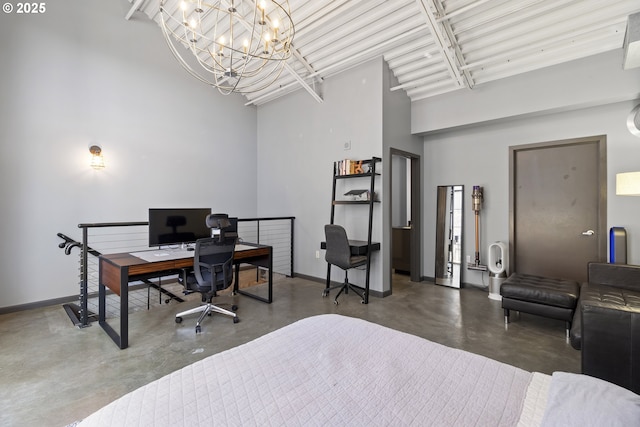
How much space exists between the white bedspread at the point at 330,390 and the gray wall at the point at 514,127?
3.70 meters

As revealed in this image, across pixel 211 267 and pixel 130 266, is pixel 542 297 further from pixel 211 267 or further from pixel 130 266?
pixel 130 266

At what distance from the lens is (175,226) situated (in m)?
3.47

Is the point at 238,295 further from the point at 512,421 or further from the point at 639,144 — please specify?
the point at 639,144

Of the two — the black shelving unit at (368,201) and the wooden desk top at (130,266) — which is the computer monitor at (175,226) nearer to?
the wooden desk top at (130,266)

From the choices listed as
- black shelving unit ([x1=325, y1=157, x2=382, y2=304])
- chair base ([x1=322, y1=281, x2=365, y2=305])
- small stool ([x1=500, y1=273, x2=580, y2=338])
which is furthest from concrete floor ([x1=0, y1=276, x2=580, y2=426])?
black shelving unit ([x1=325, y1=157, x2=382, y2=304])

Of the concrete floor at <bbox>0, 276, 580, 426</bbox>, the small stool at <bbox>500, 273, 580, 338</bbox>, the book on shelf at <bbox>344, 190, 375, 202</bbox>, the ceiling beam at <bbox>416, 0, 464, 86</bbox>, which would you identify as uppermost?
the ceiling beam at <bbox>416, 0, 464, 86</bbox>

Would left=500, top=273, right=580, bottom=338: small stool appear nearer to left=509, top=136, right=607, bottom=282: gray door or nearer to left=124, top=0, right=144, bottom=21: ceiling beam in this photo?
left=509, top=136, right=607, bottom=282: gray door

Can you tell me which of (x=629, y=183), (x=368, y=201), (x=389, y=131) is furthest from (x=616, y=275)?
(x=389, y=131)

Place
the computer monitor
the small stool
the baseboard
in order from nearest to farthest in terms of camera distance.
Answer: the small stool, the computer monitor, the baseboard

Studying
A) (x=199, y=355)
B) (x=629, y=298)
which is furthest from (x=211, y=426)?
(x=629, y=298)

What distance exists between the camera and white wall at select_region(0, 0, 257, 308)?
11.4ft

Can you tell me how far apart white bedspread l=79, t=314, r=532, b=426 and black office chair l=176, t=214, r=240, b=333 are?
187 cm

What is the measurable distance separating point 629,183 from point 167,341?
4640 millimetres

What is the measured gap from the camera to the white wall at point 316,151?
422 centimetres
